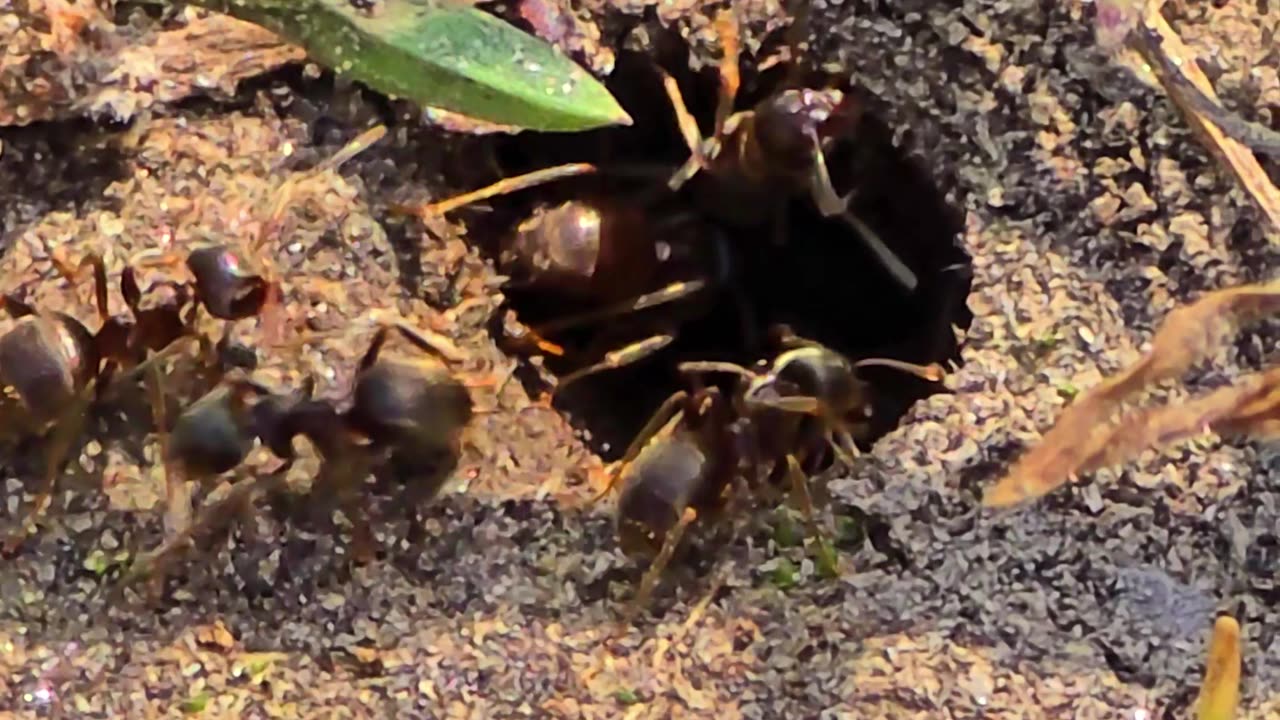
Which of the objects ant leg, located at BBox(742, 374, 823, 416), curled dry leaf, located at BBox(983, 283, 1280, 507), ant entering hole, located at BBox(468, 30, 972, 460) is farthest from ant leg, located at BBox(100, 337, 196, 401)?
curled dry leaf, located at BBox(983, 283, 1280, 507)

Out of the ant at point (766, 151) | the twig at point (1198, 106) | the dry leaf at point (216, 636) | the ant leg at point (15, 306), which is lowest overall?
the dry leaf at point (216, 636)

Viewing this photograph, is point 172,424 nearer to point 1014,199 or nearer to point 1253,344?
point 1014,199

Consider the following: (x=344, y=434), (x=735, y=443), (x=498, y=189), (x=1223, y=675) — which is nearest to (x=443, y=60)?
(x=498, y=189)

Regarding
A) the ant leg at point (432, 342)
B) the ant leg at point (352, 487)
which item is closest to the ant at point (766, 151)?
the ant leg at point (432, 342)

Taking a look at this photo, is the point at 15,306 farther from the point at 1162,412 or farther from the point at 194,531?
the point at 1162,412

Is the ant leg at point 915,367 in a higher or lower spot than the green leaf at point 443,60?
lower

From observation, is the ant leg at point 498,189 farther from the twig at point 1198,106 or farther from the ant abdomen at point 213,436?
the twig at point 1198,106

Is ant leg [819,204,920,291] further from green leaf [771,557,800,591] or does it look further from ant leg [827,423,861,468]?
green leaf [771,557,800,591]
